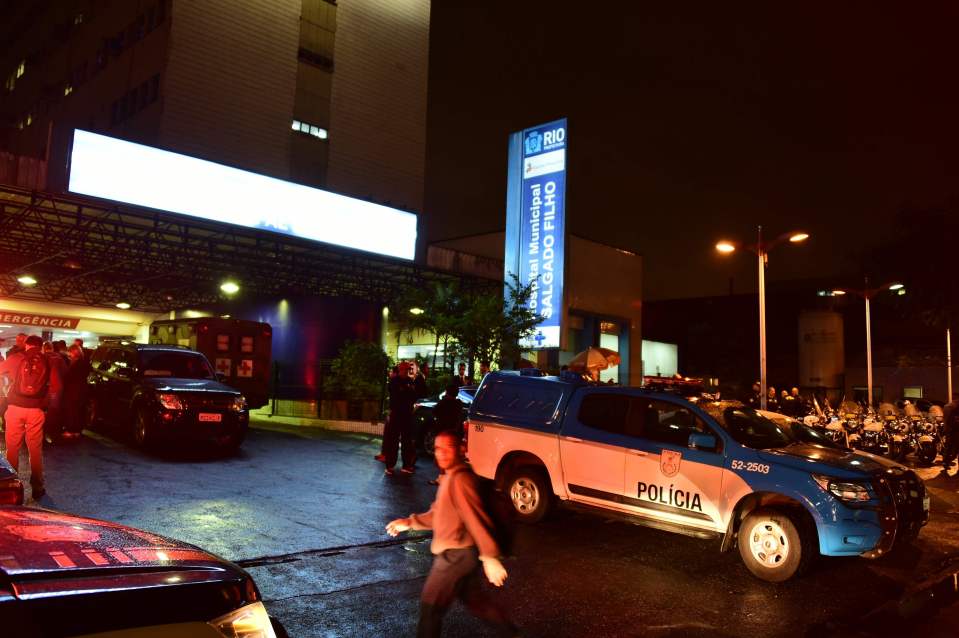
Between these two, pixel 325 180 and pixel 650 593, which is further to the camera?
pixel 325 180

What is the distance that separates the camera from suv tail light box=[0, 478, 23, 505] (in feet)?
15.1

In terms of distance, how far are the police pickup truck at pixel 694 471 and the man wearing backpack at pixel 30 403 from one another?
5.39 m

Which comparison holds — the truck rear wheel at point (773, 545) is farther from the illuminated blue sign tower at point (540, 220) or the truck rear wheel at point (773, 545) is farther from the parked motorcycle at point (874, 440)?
the illuminated blue sign tower at point (540, 220)

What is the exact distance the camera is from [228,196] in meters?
22.1

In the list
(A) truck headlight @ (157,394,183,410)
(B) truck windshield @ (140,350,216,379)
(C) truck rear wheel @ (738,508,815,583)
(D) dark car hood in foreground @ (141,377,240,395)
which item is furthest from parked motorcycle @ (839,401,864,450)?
(A) truck headlight @ (157,394,183,410)

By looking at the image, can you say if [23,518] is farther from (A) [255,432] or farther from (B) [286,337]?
(B) [286,337]

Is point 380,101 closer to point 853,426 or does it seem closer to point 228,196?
point 228,196

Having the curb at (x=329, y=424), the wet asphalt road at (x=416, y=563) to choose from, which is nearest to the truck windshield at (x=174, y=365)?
the wet asphalt road at (x=416, y=563)

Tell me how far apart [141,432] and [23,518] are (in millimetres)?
10521

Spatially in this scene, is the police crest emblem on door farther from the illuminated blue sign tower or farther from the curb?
the illuminated blue sign tower

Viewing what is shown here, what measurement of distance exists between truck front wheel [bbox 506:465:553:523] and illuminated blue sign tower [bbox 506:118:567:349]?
1348cm

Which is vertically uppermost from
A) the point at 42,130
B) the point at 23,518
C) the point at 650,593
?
the point at 42,130

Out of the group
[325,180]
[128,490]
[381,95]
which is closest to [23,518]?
[128,490]

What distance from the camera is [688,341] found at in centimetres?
5644
